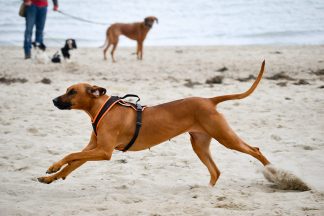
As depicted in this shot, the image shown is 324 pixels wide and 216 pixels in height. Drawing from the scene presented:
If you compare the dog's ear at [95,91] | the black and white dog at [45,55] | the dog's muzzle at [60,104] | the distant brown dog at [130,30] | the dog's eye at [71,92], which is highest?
the distant brown dog at [130,30]

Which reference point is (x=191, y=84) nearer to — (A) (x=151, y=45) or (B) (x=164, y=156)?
(B) (x=164, y=156)

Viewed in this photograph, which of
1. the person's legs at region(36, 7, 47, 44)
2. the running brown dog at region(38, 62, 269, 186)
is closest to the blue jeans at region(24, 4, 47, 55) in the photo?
the person's legs at region(36, 7, 47, 44)

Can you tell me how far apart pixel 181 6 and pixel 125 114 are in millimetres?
25567

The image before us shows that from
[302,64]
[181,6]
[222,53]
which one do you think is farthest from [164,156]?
[181,6]

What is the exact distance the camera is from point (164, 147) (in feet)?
20.1

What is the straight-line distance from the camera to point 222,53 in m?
14.2

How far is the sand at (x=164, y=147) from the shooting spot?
413 centimetres

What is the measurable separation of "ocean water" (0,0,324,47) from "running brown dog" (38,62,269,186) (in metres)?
12.8

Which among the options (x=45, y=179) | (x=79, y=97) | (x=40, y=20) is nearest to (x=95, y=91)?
(x=79, y=97)

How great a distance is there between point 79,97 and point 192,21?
19547mm

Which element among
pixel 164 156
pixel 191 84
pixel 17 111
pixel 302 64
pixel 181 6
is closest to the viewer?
pixel 164 156

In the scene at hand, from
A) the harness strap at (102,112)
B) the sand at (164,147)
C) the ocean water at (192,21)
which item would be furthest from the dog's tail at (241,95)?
the ocean water at (192,21)

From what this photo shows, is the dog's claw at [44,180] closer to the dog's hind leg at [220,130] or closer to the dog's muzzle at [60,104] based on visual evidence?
the dog's muzzle at [60,104]

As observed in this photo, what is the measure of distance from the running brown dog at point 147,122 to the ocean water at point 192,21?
1284cm
